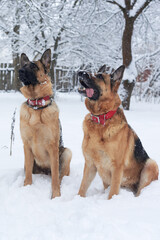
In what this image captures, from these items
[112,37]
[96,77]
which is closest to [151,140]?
[96,77]

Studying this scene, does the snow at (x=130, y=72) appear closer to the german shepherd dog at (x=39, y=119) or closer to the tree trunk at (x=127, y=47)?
the tree trunk at (x=127, y=47)

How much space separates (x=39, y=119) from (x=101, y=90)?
2.81ft

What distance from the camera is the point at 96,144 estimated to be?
2678mm

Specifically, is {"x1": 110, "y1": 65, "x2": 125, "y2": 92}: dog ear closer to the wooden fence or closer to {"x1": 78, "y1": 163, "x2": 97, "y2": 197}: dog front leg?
{"x1": 78, "y1": 163, "x2": 97, "y2": 197}: dog front leg

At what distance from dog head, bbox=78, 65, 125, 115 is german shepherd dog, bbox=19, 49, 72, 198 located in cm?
59

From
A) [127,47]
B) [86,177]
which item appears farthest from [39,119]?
[127,47]

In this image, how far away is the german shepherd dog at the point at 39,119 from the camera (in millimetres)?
2971

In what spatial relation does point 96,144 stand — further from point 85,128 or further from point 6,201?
point 6,201

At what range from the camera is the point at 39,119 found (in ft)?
9.71

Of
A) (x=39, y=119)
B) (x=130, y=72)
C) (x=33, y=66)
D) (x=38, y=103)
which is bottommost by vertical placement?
(x=39, y=119)

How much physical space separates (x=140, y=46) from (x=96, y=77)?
42.3ft

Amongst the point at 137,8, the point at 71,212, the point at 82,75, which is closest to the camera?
the point at 71,212

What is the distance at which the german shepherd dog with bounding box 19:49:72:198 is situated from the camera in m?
2.97

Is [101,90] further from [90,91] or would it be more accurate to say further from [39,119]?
[39,119]
